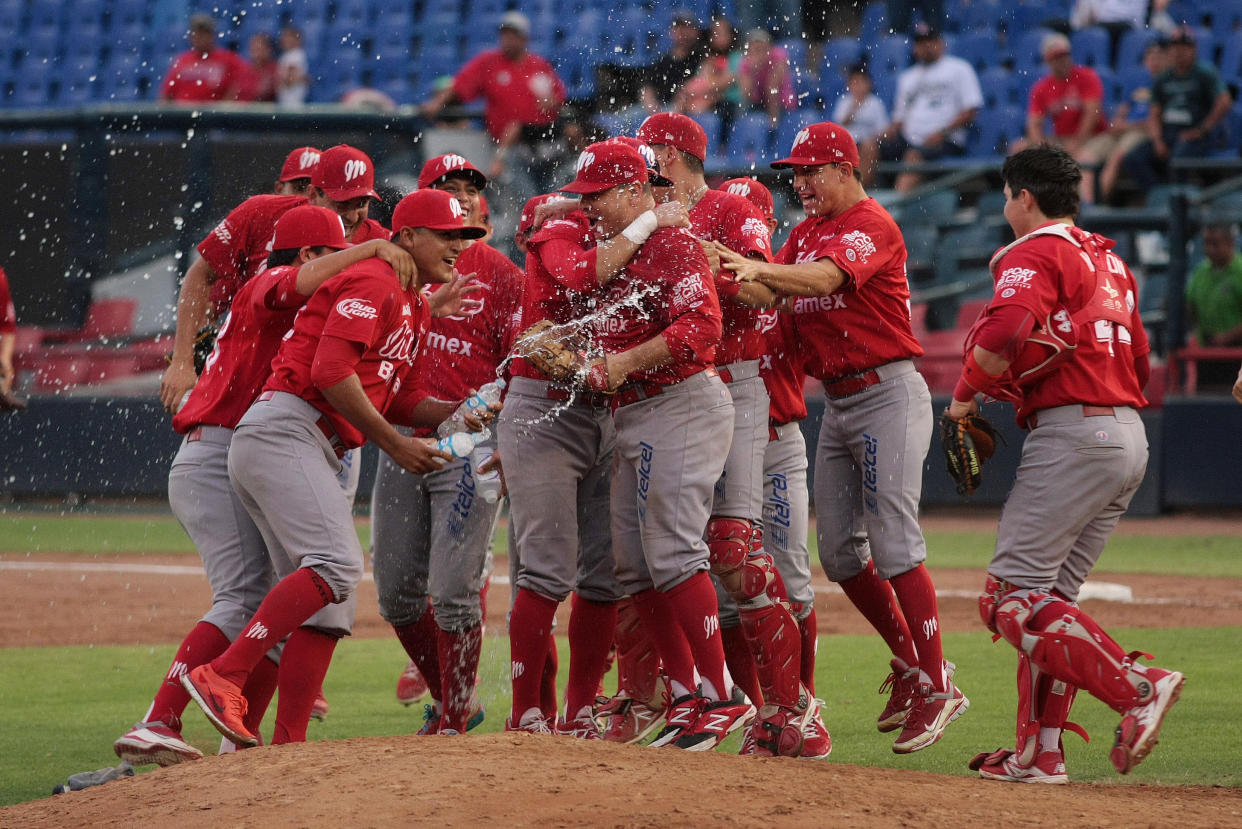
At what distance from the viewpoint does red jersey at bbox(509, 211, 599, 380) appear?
5.16 meters

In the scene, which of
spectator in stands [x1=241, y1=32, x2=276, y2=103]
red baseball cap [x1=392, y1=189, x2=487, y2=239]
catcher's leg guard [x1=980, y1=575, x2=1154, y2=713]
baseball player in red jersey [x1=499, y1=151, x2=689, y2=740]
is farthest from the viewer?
spectator in stands [x1=241, y1=32, x2=276, y2=103]

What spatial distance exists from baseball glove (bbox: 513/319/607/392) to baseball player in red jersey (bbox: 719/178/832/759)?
971mm

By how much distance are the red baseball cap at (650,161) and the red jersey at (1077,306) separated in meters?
1.26

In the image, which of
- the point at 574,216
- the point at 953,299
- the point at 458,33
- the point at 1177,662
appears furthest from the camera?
the point at 458,33

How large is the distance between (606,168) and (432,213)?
2.00 ft

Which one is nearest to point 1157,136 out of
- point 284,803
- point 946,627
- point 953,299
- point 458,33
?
point 953,299

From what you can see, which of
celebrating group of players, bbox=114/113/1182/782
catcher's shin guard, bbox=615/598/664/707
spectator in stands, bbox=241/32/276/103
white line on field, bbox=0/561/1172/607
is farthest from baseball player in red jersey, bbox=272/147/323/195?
spectator in stands, bbox=241/32/276/103

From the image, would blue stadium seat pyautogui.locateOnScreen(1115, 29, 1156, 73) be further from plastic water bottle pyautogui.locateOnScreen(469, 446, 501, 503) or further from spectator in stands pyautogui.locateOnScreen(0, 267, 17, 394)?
plastic water bottle pyautogui.locateOnScreen(469, 446, 501, 503)

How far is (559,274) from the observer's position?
5203 mm

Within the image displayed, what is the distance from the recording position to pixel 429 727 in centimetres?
593

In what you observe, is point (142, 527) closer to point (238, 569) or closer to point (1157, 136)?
point (238, 569)

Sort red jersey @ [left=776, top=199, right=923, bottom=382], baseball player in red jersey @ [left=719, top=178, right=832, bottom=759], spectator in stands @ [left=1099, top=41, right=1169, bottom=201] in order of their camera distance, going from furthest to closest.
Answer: spectator in stands @ [left=1099, top=41, right=1169, bottom=201] < baseball player in red jersey @ [left=719, top=178, right=832, bottom=759] < red jersey @ [left=776, top=199, right=923, bottom=382]

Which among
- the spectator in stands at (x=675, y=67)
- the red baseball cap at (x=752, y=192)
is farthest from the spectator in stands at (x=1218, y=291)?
the red baseball cap at (x=752, y=192)

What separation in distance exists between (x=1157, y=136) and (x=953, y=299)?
95.5 inches
